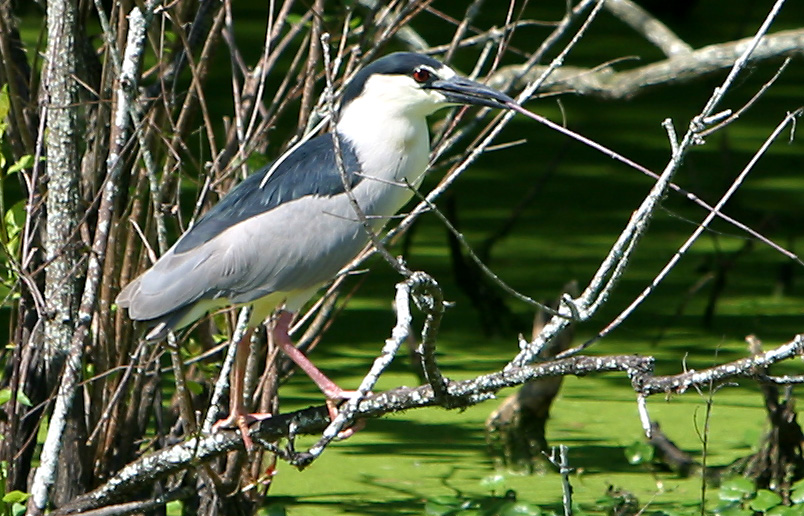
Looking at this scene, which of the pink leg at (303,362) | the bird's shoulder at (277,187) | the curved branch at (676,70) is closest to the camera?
the pink leg at (303,362)

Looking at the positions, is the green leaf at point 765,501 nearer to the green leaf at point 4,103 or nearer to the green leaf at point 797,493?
the green leaf at point 797,493

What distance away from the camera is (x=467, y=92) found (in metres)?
2.99

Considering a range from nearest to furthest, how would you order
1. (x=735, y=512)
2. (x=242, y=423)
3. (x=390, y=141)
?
(x=242, y=423), (x=390, y=141), (x=735, y=512)

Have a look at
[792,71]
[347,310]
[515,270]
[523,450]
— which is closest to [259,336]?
[523,450]

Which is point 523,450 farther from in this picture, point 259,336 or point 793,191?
point 793,191

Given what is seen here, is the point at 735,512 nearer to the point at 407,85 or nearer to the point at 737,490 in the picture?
the point at 737,490

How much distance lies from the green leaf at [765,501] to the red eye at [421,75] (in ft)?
4.09

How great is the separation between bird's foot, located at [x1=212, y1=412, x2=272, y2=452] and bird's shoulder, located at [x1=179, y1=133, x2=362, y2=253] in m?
0.36

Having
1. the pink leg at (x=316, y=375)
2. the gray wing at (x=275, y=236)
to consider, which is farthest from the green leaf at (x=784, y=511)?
the gray wing at (x=275, y=236)

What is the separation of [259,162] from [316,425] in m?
0.82

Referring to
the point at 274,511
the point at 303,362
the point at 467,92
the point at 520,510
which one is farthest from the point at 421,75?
the point at 274,511

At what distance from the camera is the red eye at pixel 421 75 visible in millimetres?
3082

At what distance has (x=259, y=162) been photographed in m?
3.27

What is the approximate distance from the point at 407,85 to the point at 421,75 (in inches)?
1.7
